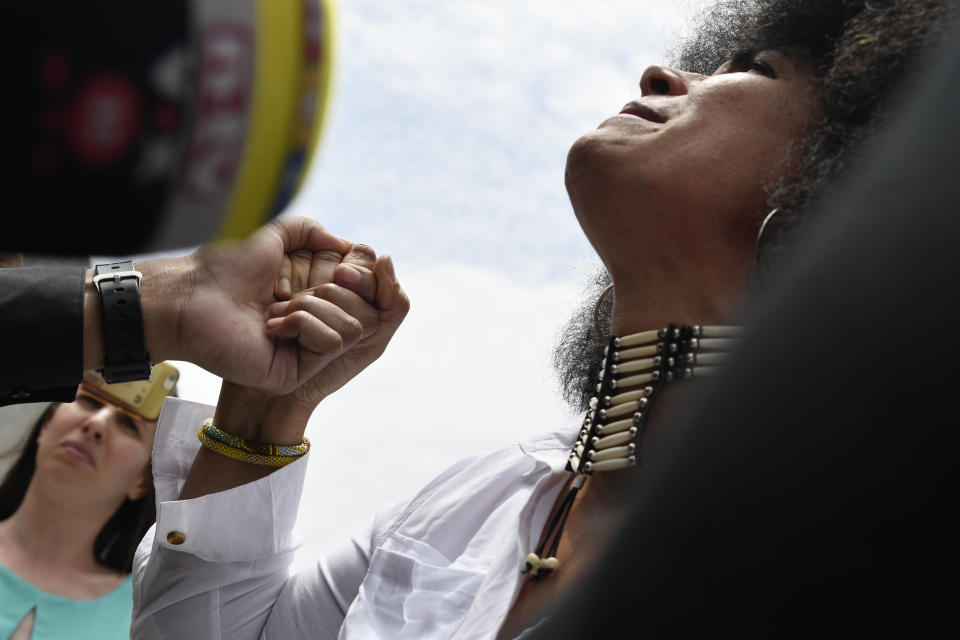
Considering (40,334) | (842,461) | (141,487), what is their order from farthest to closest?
1. (141,487)
2. (40,334)
3. (842,461)

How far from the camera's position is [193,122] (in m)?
0.52

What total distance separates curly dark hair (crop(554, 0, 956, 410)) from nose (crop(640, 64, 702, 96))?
0.21m

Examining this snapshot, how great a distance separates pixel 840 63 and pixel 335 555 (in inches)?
65.0

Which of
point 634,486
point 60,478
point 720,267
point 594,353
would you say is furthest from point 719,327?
point 60,478

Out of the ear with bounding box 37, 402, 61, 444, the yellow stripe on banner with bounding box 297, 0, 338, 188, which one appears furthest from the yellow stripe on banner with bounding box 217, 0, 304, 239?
the ear with bounding box 37, 402, 61, 444

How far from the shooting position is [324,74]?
59 cm

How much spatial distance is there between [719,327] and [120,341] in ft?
3.85

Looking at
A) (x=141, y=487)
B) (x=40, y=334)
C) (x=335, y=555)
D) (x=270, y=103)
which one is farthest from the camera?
(x=141, y=487)

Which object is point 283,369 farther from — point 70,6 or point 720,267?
point 70,6

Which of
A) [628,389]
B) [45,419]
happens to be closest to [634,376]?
[628,389]

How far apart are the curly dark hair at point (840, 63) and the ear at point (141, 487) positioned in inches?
128

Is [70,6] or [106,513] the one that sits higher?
[70,6]

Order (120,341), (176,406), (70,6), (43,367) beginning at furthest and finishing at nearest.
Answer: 1. (176,406)
2. (120,341)
3. (43,367)
4. (70,6)

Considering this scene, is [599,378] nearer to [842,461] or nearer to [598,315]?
[598,315]
